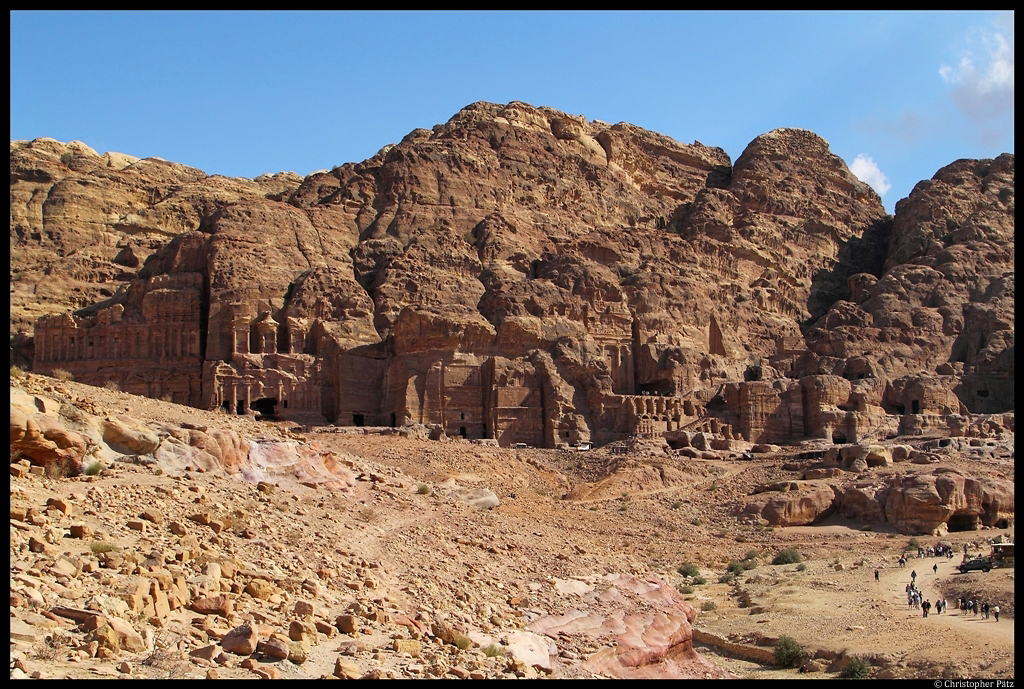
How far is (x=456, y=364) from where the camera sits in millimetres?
63375

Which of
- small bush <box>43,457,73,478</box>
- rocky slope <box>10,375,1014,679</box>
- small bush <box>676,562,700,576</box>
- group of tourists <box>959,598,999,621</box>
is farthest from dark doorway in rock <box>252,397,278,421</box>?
small bush <box>43,457,73,478</box>

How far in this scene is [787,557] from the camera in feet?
131

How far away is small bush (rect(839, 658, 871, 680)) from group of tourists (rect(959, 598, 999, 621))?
5.64 meters

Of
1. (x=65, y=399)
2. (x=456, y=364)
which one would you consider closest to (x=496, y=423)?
(x=456, y=364)

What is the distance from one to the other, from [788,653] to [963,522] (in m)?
22.5

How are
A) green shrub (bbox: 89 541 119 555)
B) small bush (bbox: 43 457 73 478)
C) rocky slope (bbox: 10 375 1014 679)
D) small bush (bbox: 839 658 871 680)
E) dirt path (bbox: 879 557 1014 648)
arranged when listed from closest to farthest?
rocky slope (bbox: 10 375 1014 679), green shrub (bbox: 89 541 119 555), small bush (bbox: 43 457 73 478), small bush (bbox: 839 658 871 680), dirt path (bbox: 879 557 1014 648)

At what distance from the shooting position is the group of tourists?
2964 cm

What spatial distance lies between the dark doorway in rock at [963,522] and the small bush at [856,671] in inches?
888

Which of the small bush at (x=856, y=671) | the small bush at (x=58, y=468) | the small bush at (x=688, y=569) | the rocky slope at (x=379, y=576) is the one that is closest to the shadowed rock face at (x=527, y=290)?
the rocky slope at (x=379, y=576)

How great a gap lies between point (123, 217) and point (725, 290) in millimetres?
47401

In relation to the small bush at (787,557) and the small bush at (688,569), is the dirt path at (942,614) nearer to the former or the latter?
the small bush at (787,557)

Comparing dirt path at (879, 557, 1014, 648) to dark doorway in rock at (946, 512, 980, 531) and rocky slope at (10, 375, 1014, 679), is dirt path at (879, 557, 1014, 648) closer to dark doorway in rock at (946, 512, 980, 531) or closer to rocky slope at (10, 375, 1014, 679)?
rocky slope at (10, 375, 1014, 679)

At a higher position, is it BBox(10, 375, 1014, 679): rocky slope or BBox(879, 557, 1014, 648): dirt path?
BBox(10, 375, 1014, 679): rocky slope

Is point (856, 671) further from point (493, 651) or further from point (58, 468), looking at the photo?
point (58, 468)
